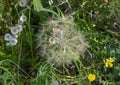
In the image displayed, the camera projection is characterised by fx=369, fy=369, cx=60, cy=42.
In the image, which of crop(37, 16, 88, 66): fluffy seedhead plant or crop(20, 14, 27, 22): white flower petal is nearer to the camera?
crop(37, 16, 88, 66): fluffy seedhead plant

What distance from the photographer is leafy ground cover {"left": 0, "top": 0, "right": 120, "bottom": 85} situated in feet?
7.45

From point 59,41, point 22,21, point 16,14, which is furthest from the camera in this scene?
point 16,14

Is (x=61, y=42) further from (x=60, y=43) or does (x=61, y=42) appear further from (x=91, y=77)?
(x=91, y=77)

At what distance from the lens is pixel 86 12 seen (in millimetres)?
2686

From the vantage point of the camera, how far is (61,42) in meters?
2.25

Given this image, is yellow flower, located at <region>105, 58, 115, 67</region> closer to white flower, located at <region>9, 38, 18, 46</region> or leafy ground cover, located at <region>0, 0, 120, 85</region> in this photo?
leafy ground cover, located at <region>0, 0, 120, 85</region>

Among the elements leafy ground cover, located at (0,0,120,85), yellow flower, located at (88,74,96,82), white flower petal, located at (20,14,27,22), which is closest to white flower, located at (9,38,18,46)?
leafy ground cover, located at (0,0,120,85)

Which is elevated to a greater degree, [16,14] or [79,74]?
[16,14]

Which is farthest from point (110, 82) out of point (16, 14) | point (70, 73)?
point (16, 14)

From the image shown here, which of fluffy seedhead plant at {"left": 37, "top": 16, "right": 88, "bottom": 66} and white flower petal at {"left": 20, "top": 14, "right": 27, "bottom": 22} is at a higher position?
white flower petal at {"left": 20, "top": 14, "right": 27, "bottom": 22}

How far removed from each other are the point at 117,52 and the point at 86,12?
45 centimetres

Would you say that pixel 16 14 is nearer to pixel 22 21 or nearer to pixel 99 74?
pixel 22 21

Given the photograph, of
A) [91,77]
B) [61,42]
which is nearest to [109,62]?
[91,77]

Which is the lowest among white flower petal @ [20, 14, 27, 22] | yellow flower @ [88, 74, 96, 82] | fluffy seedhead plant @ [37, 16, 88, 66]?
yellow flower @ [88, 74, 96, 82]
